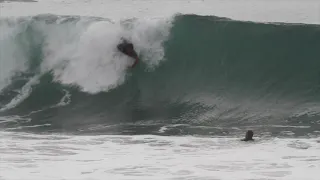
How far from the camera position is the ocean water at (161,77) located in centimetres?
1092

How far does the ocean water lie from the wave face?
0.03m

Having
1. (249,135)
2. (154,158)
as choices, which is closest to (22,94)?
(249,135)

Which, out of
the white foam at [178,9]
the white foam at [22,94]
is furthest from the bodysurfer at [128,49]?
the white foam at [22,94]

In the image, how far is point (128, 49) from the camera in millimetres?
14414

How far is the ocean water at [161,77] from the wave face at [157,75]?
0.09 feet

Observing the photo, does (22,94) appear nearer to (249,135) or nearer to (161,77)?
(161,77)

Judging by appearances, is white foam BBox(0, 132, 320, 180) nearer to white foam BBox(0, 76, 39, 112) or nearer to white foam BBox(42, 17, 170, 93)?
white foam BBox(0, 76, 39, 112)

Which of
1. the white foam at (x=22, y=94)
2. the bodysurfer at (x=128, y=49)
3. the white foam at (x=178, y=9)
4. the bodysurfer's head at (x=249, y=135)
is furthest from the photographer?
the white foam at (x=178, y=9)

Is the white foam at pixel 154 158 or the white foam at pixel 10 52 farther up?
the white foam at pixel 10 52

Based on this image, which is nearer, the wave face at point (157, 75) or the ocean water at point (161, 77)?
the ocean water at point (161, 77)

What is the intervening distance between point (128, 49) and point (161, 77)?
113 cm

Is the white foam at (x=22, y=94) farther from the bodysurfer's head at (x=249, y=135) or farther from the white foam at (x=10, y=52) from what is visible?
the bodysurfer's head at (x=249, y=135)

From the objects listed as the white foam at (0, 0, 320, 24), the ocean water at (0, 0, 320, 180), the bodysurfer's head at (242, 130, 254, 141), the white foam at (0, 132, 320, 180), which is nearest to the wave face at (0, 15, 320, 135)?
the ocean water at (0, 0, 320, 180)

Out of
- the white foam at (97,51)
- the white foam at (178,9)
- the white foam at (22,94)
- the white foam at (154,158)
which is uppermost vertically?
the white foam at (178,9)
